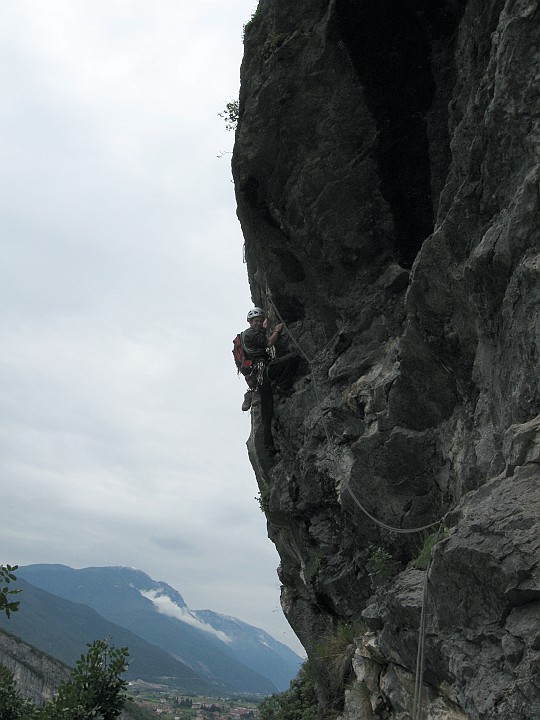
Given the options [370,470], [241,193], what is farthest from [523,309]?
[241,193]

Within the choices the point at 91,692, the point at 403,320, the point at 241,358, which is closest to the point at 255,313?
the point at 241,358

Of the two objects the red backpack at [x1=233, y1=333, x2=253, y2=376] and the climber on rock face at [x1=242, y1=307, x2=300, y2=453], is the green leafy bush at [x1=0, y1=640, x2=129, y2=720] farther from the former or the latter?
the red backpack at [x1=233, y1=333, x2=253, y2=376]

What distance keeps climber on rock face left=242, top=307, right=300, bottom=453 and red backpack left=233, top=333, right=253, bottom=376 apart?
5.9 inches

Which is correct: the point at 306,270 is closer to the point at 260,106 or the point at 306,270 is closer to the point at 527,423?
the point at 260,106

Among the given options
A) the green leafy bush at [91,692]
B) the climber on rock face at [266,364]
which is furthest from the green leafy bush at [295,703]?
the climber on rock face at [266,364]

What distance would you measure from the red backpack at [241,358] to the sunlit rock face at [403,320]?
130cm

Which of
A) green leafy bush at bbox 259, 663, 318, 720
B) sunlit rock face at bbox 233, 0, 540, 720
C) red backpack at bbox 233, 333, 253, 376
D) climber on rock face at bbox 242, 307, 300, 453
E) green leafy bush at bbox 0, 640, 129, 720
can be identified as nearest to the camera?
sunlit rock face at bbox 233, 0, 540, 720

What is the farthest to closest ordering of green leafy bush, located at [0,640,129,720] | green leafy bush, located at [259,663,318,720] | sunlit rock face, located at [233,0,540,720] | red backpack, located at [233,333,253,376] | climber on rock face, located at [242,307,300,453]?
1. red backpack, located at [233,333,253,376]
2. climber on rock face, located at [242,307,300,453]
3. green leafy bush, located at [259,663,318,720]
4. green leafy bush, located at [0,640,129,720]
5. sunlit rock face, located at [233,0,540,720]

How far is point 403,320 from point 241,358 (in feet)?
16.3

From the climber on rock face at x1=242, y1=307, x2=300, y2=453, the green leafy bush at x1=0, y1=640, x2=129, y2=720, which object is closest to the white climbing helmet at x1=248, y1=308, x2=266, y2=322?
the climber on rock face at x1=242, y1=307, x2=300, y2=453

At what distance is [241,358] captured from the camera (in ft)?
48.1

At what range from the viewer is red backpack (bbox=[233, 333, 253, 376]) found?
14430 mm

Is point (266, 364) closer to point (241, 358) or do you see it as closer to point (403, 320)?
point (241, 358)

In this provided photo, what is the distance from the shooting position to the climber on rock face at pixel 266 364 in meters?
13.5
